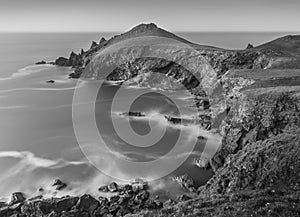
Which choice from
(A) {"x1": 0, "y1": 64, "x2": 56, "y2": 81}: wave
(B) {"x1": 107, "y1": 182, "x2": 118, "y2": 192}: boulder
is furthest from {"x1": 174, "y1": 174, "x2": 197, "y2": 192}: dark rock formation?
(A) {"x1": 0, "y1": 64, "x2": 56, "y2": 81}: wave

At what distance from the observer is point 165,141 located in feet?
165

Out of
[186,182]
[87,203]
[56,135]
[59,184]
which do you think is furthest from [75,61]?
[87,203]

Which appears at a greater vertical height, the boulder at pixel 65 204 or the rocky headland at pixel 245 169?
the rocky headland at pixel 245 169

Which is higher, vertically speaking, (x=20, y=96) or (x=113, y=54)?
(x=113, y=54)

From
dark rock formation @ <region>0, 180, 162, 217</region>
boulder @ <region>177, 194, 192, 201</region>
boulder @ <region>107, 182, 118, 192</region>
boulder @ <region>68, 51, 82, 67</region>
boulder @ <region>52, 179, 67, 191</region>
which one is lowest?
boulder @ <region>52, 179, 67, 191</region>

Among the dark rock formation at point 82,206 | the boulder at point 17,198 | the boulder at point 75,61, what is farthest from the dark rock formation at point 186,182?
the boulder at point 75,61

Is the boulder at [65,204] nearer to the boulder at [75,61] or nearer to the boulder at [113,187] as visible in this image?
the boulder at [113,187]

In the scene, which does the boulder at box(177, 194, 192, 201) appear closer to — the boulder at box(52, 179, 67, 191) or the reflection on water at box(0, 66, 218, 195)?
the reflection on water at box(0, 66, 218, 195)

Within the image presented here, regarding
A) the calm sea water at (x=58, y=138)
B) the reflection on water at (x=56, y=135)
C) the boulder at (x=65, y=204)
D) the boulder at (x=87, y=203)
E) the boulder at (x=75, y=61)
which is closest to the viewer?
the boulder at (x=65, y=204)

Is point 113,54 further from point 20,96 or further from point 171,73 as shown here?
point 20,96

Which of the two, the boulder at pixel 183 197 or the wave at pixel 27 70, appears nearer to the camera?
the boulder at pixel 183 197

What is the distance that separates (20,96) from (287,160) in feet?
254

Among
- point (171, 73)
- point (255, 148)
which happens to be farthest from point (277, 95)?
point (171, 73)

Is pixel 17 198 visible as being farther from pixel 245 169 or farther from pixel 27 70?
pixel 27 70
